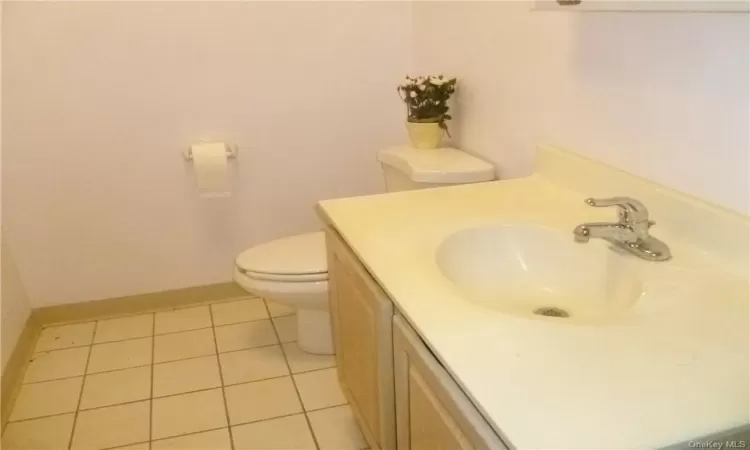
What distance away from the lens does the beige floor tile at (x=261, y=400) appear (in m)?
2.11

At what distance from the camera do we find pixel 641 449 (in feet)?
2.52

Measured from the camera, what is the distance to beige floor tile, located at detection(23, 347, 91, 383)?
239 centimetres

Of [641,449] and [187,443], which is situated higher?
[641,449]

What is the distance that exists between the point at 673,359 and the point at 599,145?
2.60 feet

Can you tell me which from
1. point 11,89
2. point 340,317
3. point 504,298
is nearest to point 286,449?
point 340,317

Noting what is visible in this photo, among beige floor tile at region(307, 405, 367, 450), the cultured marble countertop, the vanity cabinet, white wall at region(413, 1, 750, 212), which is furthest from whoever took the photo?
beige floor tile at region(307, 405, 367, 450)

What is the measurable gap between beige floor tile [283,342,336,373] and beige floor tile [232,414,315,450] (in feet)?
0.93

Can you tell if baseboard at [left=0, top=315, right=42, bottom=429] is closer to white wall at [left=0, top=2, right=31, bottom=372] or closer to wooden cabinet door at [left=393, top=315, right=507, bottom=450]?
white wall at [left=0, top=2, right=31, bottom=372]

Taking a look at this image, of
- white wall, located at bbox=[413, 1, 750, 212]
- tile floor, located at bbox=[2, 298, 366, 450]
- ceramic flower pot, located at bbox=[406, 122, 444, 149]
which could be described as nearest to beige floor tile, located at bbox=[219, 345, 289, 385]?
tile floor, located at bbox=[2, 298, 366, 450]

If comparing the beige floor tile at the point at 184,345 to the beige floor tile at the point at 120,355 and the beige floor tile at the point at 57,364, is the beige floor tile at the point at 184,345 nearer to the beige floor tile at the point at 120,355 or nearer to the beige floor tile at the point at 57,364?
the beige floor tile at the point at 120,355

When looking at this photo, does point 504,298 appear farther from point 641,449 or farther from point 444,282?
point 641,449

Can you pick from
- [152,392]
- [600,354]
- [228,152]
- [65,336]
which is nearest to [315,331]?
[152,392]

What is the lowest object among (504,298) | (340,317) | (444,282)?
(340,317)

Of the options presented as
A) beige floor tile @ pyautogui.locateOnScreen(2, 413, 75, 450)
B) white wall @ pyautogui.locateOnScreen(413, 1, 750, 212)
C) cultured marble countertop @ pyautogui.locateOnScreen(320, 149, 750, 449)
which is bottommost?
beige floor tile @ pyautogui.locateOnScreen(2, 413, 75, 450)
